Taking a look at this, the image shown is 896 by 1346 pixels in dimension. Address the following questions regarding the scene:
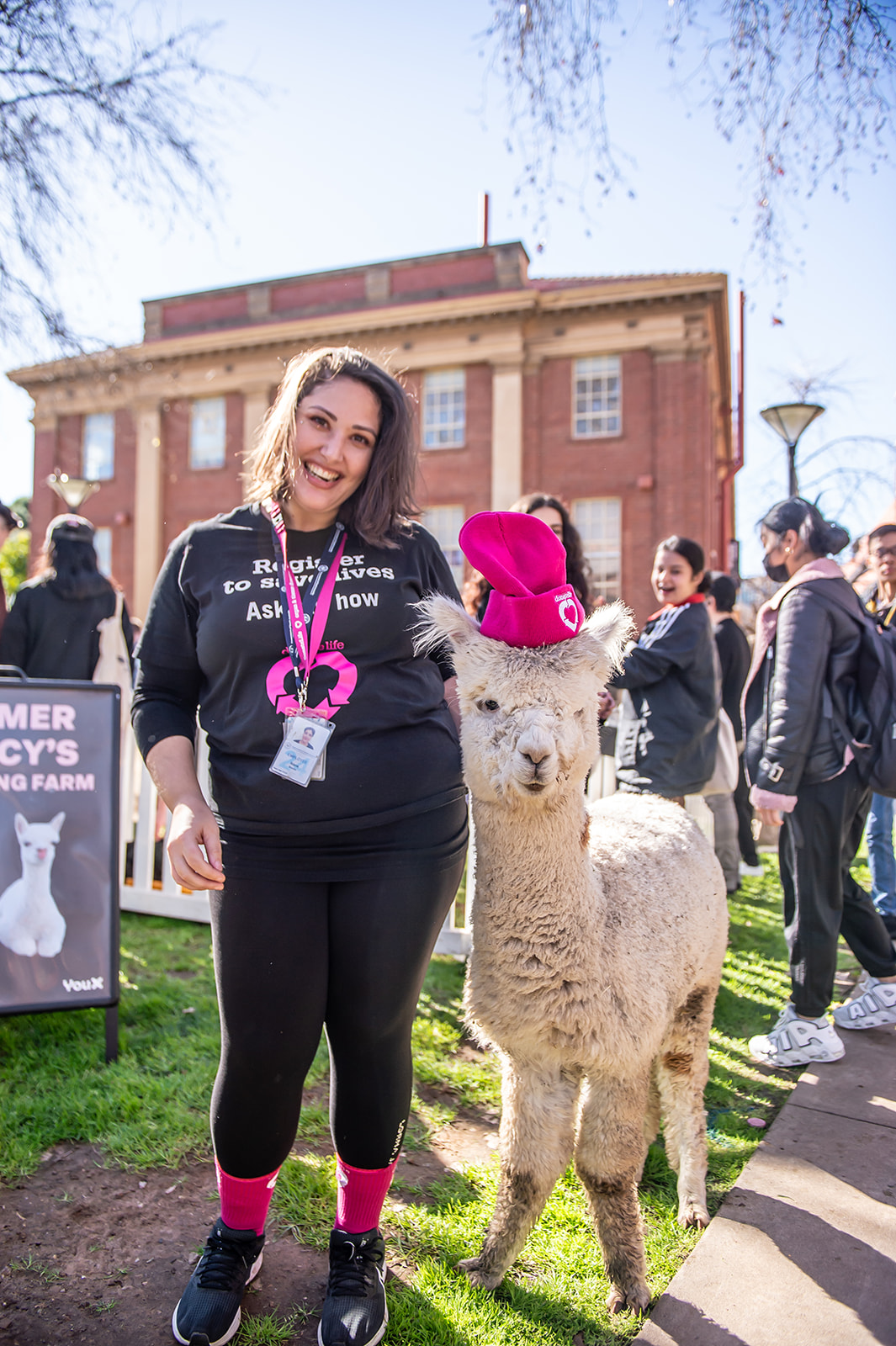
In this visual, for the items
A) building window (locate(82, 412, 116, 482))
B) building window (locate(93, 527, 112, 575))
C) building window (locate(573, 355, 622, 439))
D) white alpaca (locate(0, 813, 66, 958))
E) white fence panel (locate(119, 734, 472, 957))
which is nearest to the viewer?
white alpaca (locate(0, 813, 66, 958))

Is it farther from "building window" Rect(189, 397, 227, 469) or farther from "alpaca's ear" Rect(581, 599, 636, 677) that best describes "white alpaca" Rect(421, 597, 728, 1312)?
"building window" Rect(189, 397, 227, 469)

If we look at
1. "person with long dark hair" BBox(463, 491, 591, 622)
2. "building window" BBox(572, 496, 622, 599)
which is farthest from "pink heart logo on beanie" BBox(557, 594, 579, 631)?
"building window" BBox(572, 496, 622, 599)

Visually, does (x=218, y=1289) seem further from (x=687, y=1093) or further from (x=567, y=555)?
(x=567, y=555)

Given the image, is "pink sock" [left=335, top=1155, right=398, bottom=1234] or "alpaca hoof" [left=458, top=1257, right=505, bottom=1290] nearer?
"pink sock" [left=335, top=1155, right=398, bottom=1234]

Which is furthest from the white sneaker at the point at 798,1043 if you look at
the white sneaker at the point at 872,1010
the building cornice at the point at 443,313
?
the building cornice at the point at 443,313

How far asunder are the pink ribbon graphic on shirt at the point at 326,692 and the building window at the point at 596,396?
1757 cm

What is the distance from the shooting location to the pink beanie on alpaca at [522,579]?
2098 mm

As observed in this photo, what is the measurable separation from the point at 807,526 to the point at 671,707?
98cm

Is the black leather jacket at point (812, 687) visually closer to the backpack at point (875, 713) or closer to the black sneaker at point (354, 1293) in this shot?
the backpack at point (875, 713)

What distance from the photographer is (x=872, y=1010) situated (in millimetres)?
3834

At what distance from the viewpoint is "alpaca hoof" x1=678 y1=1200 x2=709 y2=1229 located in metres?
2.52

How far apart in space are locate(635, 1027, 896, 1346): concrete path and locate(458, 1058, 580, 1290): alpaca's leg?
36 centimetres

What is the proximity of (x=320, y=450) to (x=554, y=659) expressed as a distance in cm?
73

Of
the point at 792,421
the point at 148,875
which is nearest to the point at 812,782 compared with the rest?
the point at 148,875
